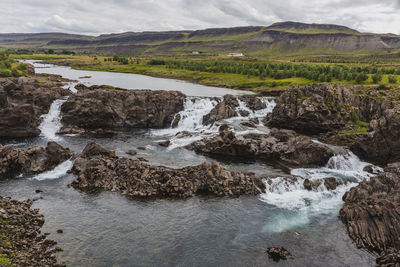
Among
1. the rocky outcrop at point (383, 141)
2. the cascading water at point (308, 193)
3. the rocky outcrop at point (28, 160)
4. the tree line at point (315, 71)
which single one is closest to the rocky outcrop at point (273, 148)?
the cascading water at point (308, 193)

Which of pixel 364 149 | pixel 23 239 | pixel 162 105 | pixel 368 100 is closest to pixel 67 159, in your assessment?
pixel 23 239

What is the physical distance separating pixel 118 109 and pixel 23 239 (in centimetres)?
5107

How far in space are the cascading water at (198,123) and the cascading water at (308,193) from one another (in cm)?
1995

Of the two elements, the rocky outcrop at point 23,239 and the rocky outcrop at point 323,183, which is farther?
the rocky outcrop at point 323,183

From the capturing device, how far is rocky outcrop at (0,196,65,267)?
25702 mm

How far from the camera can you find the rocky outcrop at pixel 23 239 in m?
25.7

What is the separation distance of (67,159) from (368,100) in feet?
241

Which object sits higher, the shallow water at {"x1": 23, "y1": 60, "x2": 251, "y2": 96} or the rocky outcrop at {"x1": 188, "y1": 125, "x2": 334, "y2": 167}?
the shallow water at {"x1": 23, "y1": 60, "x2": 251, "y2": 96}

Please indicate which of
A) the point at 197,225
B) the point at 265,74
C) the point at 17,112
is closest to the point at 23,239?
the point at 197,225

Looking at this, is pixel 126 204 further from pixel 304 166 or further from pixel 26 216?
pixel 304 166

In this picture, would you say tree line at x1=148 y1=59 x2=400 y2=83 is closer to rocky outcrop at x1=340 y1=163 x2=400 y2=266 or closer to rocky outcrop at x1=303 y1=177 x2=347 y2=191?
rocky outcrop at x1=303 y1=177 x2=347 y2=191

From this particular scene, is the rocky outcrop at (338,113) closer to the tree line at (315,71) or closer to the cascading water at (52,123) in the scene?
the tree line at (315,71)

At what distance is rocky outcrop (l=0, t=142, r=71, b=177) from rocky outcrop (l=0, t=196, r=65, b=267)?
9851mm

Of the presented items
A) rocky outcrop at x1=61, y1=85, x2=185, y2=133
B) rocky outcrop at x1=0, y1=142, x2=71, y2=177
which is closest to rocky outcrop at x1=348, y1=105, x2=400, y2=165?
rocky outcrop at x1=61, y1=85, x2=185, y2=133
